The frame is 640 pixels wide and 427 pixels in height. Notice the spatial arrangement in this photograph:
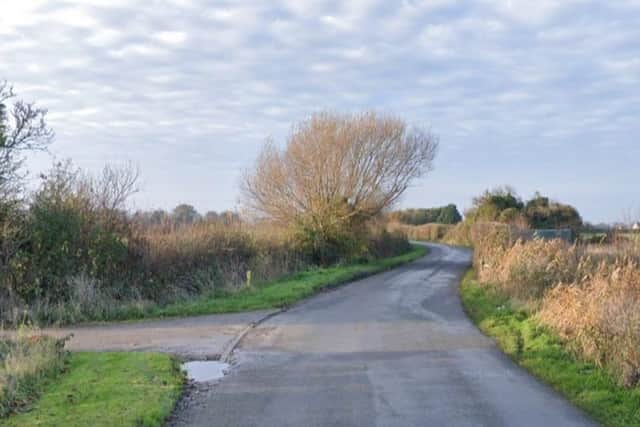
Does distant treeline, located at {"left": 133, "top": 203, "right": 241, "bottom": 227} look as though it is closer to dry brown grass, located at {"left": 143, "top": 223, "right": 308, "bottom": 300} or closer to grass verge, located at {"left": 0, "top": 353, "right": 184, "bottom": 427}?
dry brown grass, located at {"left": 143, "top": 223, "right": 308, "bottom": 300}

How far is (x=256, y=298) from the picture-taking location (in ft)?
75.4

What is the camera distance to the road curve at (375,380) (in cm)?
893

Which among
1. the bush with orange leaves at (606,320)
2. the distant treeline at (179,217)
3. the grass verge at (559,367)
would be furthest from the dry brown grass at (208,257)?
the bush with orange leaves at (606,320)

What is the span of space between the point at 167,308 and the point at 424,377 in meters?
11.7

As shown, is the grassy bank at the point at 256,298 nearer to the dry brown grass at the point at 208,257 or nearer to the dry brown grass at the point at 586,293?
the dry brown grass at the point at 208,257

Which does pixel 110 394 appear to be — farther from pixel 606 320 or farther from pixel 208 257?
pixel 208 257

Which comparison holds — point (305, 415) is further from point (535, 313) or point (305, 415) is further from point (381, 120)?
point (381, 120)

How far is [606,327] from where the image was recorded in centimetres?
1159

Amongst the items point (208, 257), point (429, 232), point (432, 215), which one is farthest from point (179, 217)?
point (432, 215)

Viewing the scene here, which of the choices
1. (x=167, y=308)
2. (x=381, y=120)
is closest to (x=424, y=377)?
(x=167, y=308)

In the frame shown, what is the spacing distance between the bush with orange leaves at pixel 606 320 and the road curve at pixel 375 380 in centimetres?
119

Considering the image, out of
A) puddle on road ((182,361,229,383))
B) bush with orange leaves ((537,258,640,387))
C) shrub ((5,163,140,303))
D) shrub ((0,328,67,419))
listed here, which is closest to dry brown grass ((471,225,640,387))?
bush with orange leaves ((537,258,640,387))

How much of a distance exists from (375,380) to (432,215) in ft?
325

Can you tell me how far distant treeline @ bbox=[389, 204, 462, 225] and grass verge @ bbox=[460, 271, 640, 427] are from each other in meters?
85.2
